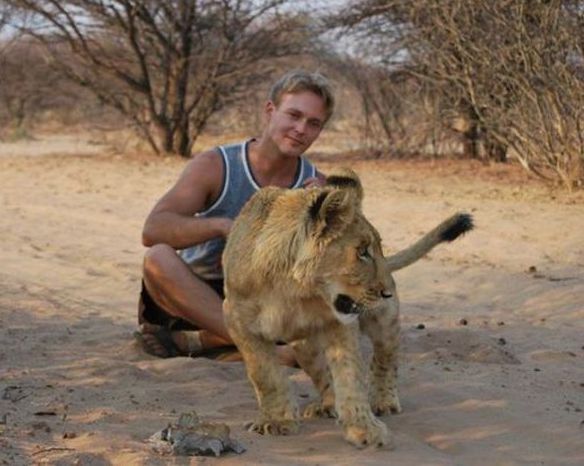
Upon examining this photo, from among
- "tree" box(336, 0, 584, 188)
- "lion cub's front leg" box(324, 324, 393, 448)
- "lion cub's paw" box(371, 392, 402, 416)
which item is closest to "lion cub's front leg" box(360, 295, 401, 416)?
"lion cub's paw" box(371, 392, 402, 416)

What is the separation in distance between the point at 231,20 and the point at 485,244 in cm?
1008

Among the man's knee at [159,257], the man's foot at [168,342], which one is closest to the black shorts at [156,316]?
the man's foot at [168,342]

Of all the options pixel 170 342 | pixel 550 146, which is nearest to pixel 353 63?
pixel 550 146

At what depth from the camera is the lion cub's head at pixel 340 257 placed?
3438 mm

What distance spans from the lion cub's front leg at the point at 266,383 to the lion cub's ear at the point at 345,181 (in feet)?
1.95

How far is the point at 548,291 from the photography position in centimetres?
687

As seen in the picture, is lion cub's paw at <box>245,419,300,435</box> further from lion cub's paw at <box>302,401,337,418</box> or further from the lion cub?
lion cub's paw at <box>302,401,337,418</box>

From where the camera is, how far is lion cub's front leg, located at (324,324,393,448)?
3504mm

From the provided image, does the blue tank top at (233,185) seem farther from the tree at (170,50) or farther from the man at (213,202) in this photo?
the tree at (170,50)

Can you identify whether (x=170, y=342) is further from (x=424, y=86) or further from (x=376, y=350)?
(x=424, y=86)

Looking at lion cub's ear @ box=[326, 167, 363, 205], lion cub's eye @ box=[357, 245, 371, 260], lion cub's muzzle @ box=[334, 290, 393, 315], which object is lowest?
lion cub's muzzle @ box=[334, 290, 393, 315]

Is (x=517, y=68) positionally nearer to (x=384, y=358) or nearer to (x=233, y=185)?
(x=233, y=185)

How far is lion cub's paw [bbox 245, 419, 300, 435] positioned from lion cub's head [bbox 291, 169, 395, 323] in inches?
16.6

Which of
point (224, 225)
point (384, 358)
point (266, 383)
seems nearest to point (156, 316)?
point (224, 225)
